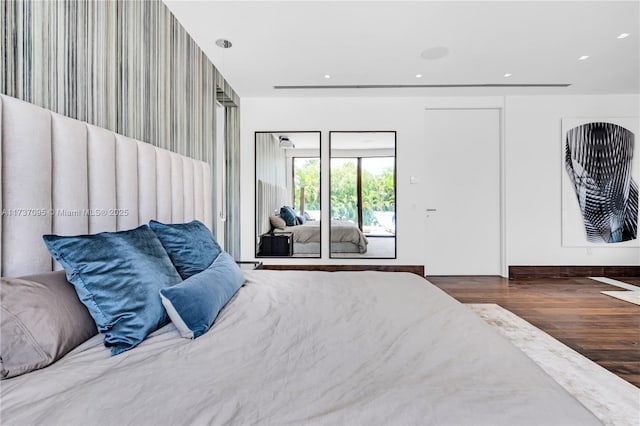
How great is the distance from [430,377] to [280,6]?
262cm

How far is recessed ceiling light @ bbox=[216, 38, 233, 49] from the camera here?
2850 mm

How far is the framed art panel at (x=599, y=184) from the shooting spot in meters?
4.39

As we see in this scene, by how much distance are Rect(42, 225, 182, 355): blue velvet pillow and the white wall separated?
3.34 metres

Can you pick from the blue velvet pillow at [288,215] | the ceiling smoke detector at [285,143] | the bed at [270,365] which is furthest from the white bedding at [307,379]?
the ceiling smoke detector at [285,143]

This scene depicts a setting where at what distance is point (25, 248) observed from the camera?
1.09 meters

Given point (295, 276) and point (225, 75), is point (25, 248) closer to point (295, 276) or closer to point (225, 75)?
point (295, 276)

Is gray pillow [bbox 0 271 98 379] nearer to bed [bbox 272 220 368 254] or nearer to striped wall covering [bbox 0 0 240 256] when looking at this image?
striped wall covering [bbox 0 0 240 256]

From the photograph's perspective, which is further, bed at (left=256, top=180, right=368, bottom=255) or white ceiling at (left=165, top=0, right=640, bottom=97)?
bed at (left=256, top=180, right=368, bottom=255)

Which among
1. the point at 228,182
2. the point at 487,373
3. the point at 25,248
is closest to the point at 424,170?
the point at 228,182

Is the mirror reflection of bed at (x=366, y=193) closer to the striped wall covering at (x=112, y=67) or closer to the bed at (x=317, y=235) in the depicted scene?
the bed at (x=317, y=235)

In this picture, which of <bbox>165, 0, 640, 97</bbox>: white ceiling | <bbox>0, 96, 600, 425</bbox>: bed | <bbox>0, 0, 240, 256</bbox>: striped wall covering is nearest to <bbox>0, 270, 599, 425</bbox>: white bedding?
<bbox>0, 96, 600, 425</bbox>: bed

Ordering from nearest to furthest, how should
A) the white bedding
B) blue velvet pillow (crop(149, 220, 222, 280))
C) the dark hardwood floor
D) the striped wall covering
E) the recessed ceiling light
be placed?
the white bedding
the striped wall covering
blue velvet pillow (crop(149, 220, 222, 280))
the dark hardwood floor
the recessed ceiling light

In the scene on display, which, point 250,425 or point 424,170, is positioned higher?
point 424,170

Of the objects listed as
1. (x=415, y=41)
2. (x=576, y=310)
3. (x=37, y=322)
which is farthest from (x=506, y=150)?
(x=37, y=322)
